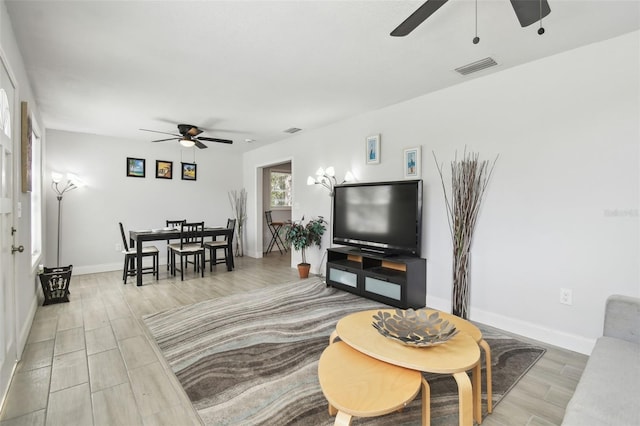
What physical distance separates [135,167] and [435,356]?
602cm

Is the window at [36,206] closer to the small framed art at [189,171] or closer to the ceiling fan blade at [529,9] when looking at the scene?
the small framed art at [189,171]

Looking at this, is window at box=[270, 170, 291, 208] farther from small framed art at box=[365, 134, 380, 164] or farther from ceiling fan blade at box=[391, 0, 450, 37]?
ceiling fan blade at box=[391, 0, 450, 37]

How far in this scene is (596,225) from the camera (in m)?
2.35

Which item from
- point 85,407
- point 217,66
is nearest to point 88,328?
point 85,407

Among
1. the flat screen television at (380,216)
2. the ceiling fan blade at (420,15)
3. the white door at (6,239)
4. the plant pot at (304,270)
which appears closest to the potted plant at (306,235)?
the plant pot at (304,270)

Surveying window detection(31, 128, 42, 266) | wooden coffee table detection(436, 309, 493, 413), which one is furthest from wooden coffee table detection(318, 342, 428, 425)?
window detection(31, 128, 42, 266)

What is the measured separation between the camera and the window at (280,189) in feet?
25.2

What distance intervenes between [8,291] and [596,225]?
4.28m

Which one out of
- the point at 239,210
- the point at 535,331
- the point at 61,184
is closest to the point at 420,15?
the point at 535,331

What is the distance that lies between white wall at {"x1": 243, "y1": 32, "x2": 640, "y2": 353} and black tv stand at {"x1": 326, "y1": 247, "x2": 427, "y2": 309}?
0.76 feet

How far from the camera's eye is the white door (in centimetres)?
180

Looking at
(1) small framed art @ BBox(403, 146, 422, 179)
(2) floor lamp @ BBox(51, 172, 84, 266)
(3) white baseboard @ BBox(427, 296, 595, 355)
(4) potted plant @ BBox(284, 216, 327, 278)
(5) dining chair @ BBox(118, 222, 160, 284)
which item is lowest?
(3) white baseboard @ BBox(427, 296, 595, 355)

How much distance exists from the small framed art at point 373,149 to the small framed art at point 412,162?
1.38 ft

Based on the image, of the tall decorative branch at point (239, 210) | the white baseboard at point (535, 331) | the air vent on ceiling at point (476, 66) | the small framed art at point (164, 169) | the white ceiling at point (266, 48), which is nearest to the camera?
the white ceiling at point (266, 48)
